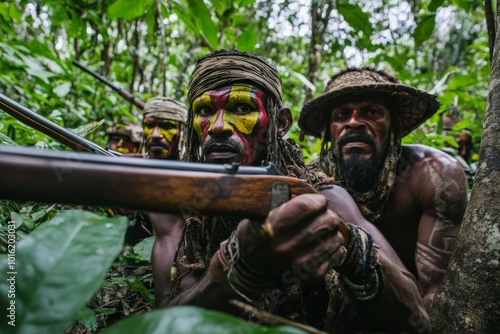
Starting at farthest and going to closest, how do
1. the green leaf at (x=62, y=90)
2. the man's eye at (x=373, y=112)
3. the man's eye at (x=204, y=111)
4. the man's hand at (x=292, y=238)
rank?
the green leaf at (x=62, y=90) < the man's eye at (x=373, y=112) < the man's eye at (x=204, y=111) < the man's hand at (x=292, y=238)

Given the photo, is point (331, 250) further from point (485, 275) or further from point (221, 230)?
point (221, 230)

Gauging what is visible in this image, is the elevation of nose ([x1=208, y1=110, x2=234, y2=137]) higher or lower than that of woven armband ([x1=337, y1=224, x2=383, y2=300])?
higher

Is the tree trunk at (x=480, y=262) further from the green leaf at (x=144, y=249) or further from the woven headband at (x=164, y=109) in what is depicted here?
the woven headband at (x=164, y=109)

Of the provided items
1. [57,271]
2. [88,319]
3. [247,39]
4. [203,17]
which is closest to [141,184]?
[57,271]

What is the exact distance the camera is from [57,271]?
0.74 metres

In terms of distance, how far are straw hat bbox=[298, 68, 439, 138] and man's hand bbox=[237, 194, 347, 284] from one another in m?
1.78

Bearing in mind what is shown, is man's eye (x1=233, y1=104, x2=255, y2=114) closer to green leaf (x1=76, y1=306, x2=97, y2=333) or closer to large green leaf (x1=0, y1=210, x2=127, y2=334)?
green leaf (x1=76, y1=306, x2=97, y2=333)

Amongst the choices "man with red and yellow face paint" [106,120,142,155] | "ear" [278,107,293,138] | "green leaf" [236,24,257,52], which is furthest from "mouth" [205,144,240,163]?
"man with red and yellow face paint" [106,120,142,155]

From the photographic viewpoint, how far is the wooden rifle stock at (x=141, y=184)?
1.04 m

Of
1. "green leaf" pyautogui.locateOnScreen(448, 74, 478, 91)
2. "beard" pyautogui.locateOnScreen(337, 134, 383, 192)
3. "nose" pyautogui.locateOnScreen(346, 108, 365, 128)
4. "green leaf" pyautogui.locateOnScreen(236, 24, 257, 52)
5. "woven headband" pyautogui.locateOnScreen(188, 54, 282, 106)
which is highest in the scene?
"green leaf" pyautogui.locateOnScreen(236, 24, 257, 52)

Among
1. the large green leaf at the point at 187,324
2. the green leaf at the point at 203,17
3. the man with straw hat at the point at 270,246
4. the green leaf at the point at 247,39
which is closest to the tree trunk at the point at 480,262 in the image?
the man with straw hat at the point at 270,246

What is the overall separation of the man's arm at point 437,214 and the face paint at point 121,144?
489 cm

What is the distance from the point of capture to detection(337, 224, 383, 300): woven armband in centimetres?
157

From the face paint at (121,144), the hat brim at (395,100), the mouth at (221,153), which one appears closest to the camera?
the mouth at (221,153)
